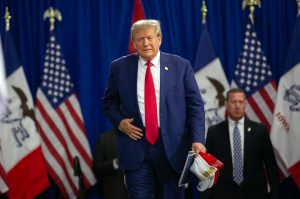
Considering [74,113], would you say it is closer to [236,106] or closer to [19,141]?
[19,141]

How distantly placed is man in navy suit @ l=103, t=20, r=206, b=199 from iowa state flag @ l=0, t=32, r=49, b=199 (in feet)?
9.21

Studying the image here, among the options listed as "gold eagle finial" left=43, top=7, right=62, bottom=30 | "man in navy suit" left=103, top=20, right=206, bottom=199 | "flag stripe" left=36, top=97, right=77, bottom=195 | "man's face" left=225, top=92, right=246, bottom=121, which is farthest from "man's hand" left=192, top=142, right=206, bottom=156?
"gold eagle finial" left=43, top=7, right=62, bottom=30

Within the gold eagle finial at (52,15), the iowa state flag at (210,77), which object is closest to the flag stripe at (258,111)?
the iowa state flag at (210,77)

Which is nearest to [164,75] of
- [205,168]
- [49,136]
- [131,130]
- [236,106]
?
[131,130]

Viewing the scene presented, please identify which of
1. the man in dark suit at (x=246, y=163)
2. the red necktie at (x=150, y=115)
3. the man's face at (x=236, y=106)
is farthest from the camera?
the man's face at (x=236, y=106)

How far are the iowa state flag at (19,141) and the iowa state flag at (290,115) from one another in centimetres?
252

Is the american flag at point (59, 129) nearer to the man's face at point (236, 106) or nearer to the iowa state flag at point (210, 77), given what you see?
the iowa state flag at point (210, 77)

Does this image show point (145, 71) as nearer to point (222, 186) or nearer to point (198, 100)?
point (198, 100)

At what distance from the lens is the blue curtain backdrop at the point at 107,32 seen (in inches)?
233

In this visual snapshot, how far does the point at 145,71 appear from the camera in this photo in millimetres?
3057

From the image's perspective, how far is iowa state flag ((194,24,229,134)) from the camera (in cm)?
579

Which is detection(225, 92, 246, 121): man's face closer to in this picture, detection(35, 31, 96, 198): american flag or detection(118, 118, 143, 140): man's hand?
detection(35, 31, 96, 198): american flag

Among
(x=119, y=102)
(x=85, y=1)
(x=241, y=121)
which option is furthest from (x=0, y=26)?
(x=119, y=102)

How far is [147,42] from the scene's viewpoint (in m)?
2.95
